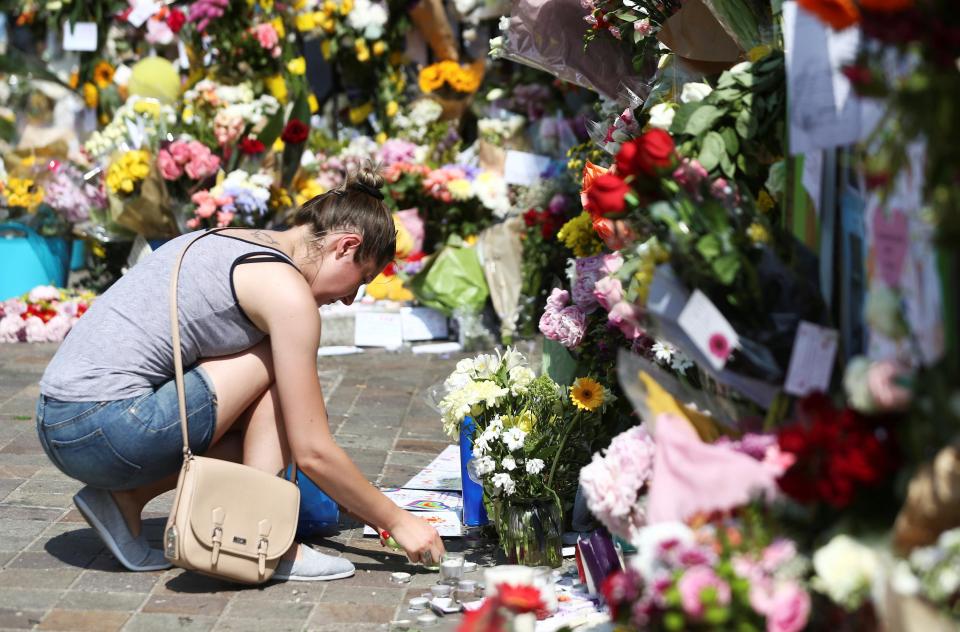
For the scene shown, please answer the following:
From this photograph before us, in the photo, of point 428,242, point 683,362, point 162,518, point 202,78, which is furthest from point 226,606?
point 202,78

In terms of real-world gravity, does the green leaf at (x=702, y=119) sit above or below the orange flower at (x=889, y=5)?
below

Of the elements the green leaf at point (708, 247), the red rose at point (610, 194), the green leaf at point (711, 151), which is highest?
the green leaf at point (711, 151)

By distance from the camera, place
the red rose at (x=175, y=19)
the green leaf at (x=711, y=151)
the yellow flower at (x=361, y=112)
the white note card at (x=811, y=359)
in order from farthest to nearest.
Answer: the yellow flower at (x=361, y=112) < the red rose at (x=175, y=19) < the green leaf at (x=711, y=151) < the white note card at (x=811, y=359)

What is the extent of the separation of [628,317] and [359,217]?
805 mm

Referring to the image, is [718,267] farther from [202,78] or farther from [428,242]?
[202,78]

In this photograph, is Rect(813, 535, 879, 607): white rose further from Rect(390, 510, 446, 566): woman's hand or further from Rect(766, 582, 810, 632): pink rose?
Rect(390, 510, 446, 566): woman's hand

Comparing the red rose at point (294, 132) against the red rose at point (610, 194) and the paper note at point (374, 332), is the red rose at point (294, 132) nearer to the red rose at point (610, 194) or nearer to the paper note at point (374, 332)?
the paper note at point (374, 332)

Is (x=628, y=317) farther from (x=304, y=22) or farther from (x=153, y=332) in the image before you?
(x=304, y=22)

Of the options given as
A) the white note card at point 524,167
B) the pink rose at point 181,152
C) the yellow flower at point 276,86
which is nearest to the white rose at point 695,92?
the white note card at point 524,167

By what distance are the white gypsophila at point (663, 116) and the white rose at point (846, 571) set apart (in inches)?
50.1

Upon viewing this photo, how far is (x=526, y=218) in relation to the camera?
18.3 feet

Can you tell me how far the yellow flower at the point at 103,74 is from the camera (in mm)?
7676

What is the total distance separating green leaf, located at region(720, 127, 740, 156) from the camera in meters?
2.60

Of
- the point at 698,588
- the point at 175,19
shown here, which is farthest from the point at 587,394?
the point at 175,19
